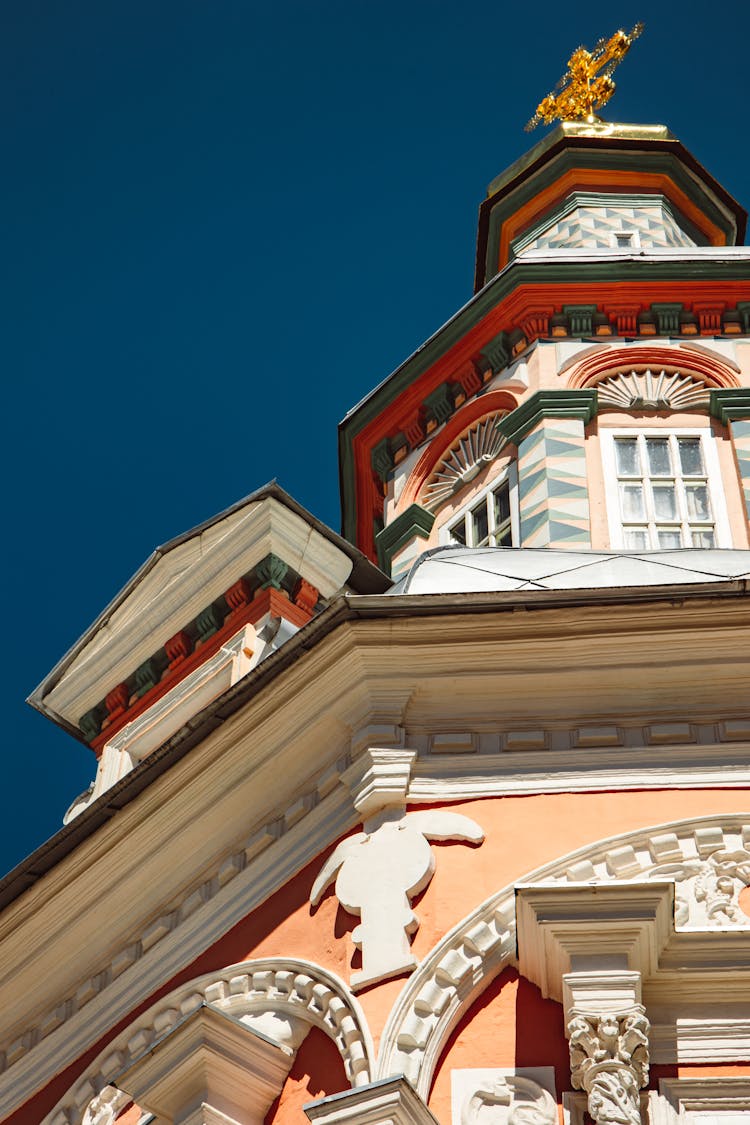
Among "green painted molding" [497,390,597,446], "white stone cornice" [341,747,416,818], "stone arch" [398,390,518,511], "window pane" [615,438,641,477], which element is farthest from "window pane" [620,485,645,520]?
"white stone cornice" [341,747,416,818]

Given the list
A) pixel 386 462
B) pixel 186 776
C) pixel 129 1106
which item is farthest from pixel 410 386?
pixel 129 1106

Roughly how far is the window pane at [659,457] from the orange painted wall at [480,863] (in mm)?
6861

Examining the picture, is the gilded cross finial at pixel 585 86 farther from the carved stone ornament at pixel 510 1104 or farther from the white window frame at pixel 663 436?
the carved stone ornament at pixel 510 1104

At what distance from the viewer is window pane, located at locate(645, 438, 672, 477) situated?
51.3ft

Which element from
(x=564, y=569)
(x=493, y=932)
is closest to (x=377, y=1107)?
(x=493, y=932)

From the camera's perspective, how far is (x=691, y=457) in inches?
624

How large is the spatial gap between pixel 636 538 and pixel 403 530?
2530 millimetres

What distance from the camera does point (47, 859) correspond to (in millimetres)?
10109

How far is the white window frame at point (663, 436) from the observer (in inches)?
588

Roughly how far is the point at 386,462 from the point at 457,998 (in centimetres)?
1003

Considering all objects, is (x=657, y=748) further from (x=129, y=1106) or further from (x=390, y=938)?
(x=129, y=1106)

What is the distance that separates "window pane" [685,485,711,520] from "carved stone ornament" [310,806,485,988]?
661 centimetres

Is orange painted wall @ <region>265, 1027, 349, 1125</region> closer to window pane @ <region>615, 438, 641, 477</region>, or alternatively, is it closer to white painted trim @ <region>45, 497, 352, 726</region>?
white painted trim @ <region>45, 497, 352, 726</region>

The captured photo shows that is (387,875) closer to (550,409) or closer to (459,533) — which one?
(459,533)
